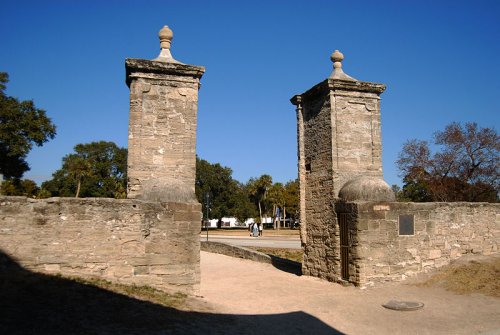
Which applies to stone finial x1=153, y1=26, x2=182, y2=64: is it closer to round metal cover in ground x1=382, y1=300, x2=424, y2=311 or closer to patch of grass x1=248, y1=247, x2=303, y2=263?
round metal cover in ground x1=382, y1=300, x2=424, y2=311

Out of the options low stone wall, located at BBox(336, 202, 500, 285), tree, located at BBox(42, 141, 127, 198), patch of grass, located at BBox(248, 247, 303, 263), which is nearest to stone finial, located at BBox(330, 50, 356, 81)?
low stone wall, located at BBox(336, 202, 500, 285)

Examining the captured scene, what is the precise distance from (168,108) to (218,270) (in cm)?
602

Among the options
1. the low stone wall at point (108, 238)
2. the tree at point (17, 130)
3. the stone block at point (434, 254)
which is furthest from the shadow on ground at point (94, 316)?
the tree at point (17, 130)

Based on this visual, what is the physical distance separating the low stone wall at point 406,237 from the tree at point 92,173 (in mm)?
34064

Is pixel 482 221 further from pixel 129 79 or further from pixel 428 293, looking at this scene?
pixel 129 79

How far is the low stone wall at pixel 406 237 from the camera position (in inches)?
374

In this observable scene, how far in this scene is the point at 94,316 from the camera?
17.6ft

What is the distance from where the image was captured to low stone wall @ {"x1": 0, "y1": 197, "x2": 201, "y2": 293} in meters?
6.99

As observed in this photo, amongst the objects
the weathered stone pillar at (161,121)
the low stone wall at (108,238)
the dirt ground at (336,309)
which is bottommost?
the dirt ground at (336,309)

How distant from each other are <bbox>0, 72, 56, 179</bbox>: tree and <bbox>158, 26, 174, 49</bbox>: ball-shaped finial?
18.6 meters

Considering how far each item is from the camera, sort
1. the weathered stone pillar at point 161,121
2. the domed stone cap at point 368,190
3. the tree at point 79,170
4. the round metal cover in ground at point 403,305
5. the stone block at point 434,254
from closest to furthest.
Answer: the round metal cover in ground at point 403,305
the weathered stone pillar at point 161,121
the domed stone cap at point 368,190
the stone block at point 434,254
the tree at point 79,170

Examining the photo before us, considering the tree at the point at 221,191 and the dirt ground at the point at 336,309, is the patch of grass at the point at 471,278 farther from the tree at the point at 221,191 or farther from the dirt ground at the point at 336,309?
the tree at the point at 221,191

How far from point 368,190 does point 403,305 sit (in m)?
2.99

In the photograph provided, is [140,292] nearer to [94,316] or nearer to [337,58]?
[94,316]
